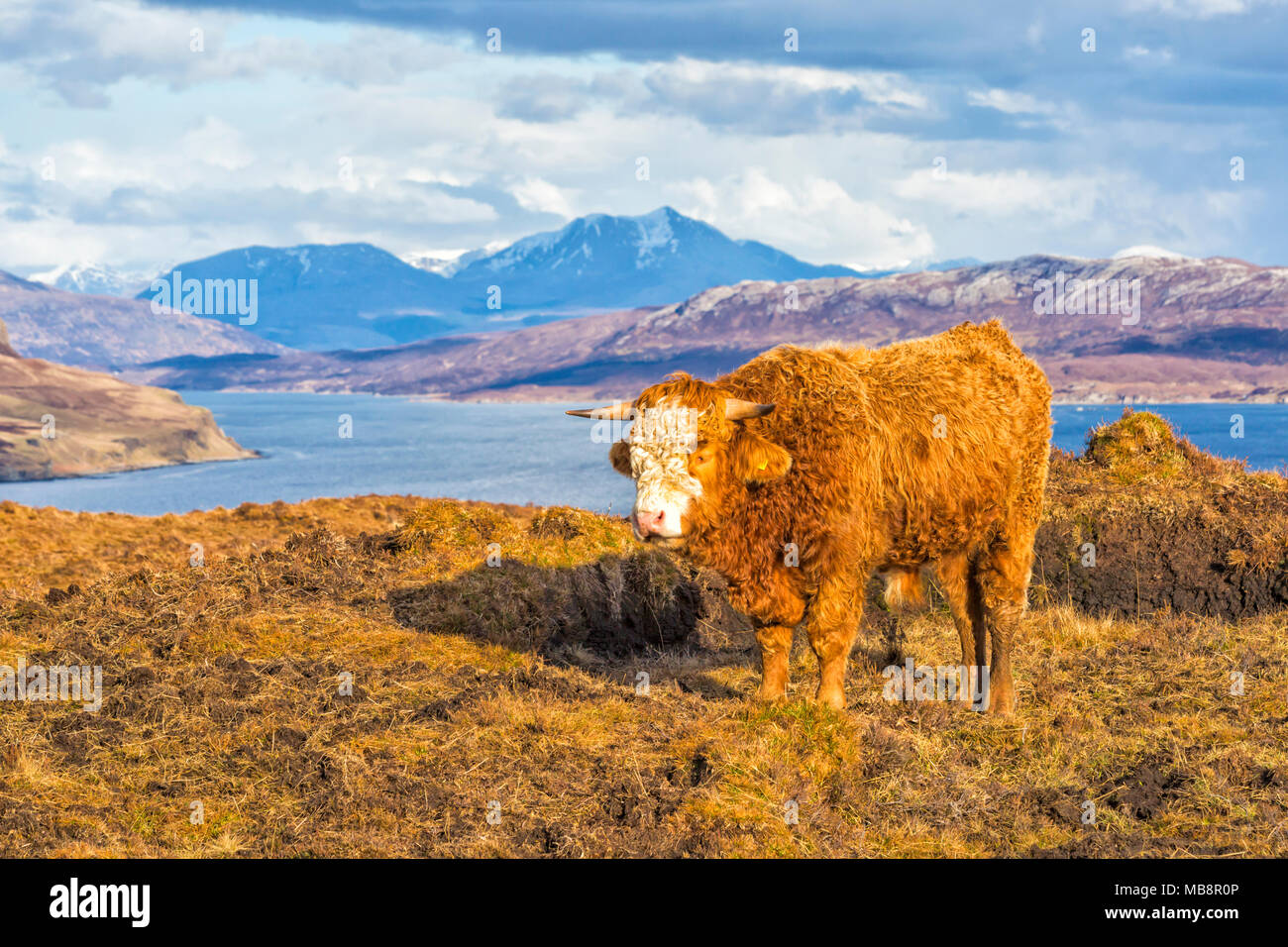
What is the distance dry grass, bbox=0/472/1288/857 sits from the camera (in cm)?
648

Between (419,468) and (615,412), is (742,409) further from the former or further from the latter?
(419,468)

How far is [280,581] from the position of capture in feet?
39.4

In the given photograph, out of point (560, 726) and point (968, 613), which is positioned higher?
point (968, 613)

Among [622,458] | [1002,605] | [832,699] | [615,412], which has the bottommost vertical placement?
[832,699]

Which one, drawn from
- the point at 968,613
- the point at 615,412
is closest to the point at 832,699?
the point at 968,613

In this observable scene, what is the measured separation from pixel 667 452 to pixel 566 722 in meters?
2.29

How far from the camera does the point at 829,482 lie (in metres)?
7.82

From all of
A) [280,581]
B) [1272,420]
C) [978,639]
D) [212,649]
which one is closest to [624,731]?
[978,639]

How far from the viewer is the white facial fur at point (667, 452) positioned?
24.2ft

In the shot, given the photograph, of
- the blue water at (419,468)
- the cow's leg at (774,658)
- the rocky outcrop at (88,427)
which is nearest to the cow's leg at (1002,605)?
the cow's leg at (774,658)

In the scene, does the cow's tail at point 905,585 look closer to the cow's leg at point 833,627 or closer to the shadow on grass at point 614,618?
the cow's leg at point 833,627

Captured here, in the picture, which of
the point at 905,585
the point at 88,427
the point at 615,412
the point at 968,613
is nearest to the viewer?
the point at 615,412
